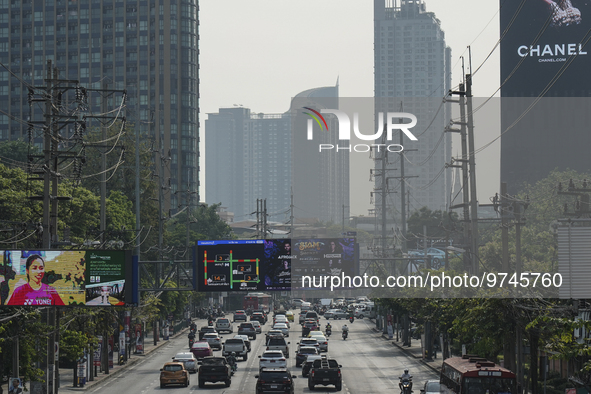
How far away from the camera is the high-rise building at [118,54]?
191 meters

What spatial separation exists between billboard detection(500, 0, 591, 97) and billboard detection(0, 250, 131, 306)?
127 metres

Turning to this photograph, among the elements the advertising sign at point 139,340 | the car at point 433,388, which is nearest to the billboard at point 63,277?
the car at point 433,388

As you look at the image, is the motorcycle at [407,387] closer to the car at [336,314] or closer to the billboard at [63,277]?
the billboard at [63,277]

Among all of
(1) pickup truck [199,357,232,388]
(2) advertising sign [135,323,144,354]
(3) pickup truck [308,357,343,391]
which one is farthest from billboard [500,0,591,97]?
(3) pickup truck [308,357,343,391]

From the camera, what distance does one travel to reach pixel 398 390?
158 ft

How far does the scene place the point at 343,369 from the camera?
59750mm

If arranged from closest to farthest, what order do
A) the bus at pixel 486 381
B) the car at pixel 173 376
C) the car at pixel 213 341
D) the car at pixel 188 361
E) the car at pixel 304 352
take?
the bus at pixel 486 381
the car at pixel 173 376
the car at pixel 188 361
the car at pixel 304 352
the car at pixel 213 341

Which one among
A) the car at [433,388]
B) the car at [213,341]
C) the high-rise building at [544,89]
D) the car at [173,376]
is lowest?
the car at [213,341]

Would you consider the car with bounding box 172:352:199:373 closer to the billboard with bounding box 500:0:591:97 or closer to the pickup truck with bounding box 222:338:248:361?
the pickup truck with bounding box 222:338:248:361

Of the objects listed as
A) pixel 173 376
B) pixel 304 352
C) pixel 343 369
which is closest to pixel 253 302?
pixel 304 352

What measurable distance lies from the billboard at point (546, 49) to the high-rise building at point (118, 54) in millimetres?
67991

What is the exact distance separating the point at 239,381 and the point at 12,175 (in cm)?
2303

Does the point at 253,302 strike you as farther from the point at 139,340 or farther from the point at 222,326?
the point at 139,340

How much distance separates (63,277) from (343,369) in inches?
1029
